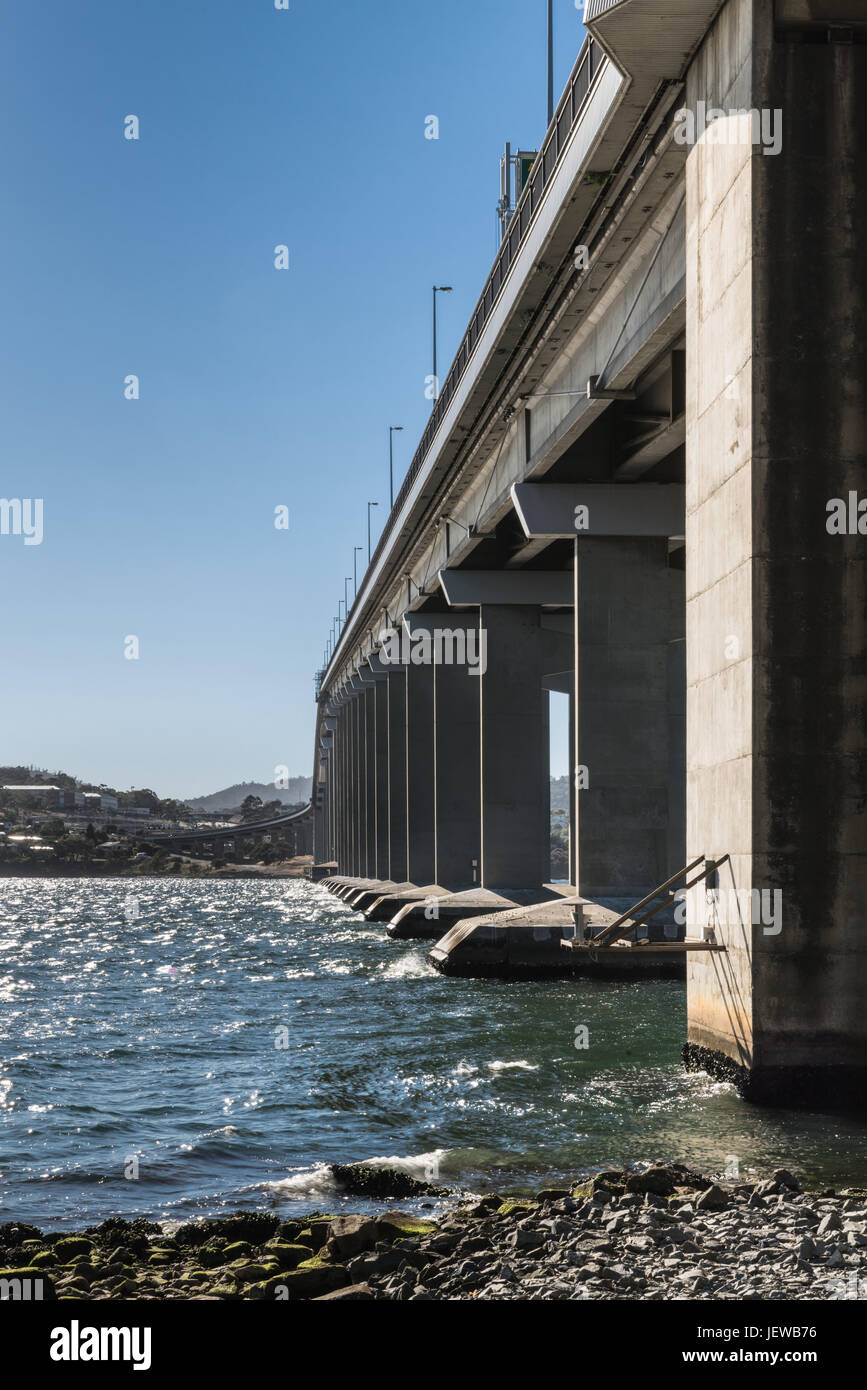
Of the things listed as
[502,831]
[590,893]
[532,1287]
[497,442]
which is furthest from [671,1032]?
[502,831]

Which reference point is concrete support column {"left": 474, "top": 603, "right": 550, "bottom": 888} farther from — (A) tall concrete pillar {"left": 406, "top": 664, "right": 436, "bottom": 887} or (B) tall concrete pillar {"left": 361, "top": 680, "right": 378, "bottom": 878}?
(B) tall concrete pillar {"left": 361, "top": 680, "right": 378, "bottom": 878}

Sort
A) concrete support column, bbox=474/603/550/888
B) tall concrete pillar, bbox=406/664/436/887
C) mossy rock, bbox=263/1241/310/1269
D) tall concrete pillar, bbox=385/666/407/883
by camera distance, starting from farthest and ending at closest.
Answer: tall concrete pillar, bbox=385/666/407/883, tall concrete pillar, bbox=406/664/436/887, concrete support column, bbox=474/603/550/888, mossy rock, bbox=263/1241/310/1269

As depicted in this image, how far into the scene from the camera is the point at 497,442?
41.9 m

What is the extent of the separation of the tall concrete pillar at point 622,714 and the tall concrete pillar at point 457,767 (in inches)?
876

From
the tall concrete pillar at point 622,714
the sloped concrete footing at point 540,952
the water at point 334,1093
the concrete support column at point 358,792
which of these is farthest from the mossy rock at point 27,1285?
the concrete support column at point 358,792

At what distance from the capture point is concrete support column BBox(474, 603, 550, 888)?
1937 inches

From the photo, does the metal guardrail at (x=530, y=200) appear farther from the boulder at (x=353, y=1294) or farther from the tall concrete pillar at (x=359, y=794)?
the tall concrete pillar at (x=359, y=794)

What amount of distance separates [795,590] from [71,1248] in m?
9.67

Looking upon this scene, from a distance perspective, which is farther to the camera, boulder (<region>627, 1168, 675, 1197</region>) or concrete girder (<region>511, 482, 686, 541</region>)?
concrete girder (<region>511, 482, 686, 541</region>)

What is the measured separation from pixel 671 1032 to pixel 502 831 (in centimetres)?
2535

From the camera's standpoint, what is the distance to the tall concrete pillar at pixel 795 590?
1619 centimetres

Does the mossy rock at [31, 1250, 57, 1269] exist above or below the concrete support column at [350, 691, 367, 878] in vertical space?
below

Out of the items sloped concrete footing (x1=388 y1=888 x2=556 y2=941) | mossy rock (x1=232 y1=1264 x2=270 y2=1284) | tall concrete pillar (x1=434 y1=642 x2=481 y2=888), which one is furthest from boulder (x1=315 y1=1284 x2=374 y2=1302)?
tall concrete pillar (x1=434 y1=642 x2=481 y2=888)

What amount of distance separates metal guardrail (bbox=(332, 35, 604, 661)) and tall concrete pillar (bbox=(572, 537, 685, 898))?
19.4 ft
